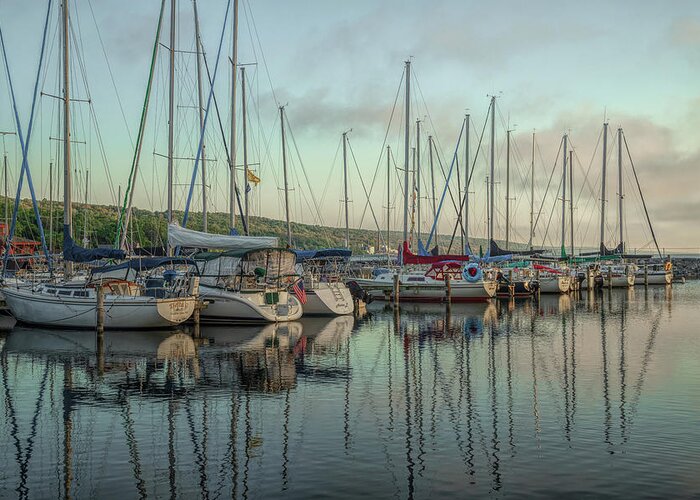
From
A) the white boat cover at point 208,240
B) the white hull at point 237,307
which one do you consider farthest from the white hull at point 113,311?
the white boat cover at point 208,240

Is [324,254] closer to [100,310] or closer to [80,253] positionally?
[80,253]

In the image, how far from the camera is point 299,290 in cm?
3700

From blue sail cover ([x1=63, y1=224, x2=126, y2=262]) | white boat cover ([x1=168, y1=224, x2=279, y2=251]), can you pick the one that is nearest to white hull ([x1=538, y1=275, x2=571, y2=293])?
white boat cover ([x1=168, y1=224, x2=279, y2=251])

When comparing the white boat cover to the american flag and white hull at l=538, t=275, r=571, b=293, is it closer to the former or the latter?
the american flag

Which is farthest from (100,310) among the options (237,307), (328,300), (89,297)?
(328,300)

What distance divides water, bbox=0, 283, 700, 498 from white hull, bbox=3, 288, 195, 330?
50.8 inches

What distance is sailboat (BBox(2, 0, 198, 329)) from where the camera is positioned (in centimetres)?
3091

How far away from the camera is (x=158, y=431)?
→ 1475 cm

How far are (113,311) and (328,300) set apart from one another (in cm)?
1245

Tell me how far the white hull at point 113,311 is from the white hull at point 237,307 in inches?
73.9

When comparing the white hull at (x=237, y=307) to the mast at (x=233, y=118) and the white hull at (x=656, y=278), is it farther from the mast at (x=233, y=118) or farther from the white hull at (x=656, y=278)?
the white hull at (x=656, y=278)

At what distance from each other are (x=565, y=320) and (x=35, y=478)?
107 ft

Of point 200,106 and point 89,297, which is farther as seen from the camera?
point 200,106

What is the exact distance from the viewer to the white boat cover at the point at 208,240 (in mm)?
35906
